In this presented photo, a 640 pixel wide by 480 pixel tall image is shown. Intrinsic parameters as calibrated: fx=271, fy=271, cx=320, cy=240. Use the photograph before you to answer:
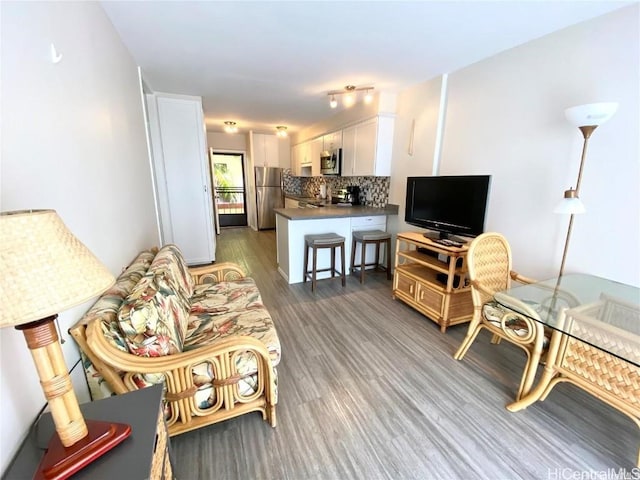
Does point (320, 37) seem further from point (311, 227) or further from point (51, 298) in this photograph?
point (51, 298)

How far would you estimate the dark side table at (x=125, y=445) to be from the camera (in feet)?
2.41

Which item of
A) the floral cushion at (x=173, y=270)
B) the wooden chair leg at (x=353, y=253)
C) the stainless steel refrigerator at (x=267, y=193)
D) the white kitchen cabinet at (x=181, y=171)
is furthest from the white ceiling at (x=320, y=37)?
the stainless steel refrigerator at (x=267, y=193)

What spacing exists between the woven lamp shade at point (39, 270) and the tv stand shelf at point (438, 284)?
2.36 m

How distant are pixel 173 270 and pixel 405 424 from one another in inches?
68.7

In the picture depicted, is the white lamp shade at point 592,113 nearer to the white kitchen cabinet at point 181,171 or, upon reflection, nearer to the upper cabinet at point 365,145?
the upper cabinet at point 365,145

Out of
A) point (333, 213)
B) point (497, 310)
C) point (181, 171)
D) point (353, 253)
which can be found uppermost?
point (181, 171)

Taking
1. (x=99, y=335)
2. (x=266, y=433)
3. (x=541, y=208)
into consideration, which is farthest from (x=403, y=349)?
(x=99, y=335)

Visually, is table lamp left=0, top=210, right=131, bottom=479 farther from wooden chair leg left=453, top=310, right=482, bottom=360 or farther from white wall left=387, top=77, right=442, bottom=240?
white wall left=387, top=77, right=442, bottom=240

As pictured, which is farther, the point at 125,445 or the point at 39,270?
the point at 125,445

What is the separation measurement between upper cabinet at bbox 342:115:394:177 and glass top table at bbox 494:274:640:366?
232 cm

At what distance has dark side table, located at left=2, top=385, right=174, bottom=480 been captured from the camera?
736mm

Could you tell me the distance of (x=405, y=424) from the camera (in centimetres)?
157

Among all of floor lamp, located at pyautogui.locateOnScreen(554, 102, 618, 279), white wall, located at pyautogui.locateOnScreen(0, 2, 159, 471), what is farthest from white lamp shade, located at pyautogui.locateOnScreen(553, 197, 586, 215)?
white wall, located at pyautogui.locateOnScreen(0, 2, 159, 471)

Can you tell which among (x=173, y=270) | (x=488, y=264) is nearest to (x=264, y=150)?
(x=173, y=270)
